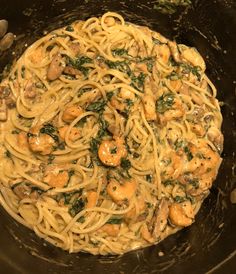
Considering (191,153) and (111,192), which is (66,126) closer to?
(111,192)

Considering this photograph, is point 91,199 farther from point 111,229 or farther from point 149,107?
point 149,107

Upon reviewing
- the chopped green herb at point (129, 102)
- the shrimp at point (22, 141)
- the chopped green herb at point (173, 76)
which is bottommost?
the chopped green herb at point (173, 76)

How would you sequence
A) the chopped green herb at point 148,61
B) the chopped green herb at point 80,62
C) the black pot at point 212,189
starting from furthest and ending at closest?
the chopped green herb at point 148,61
the chopped green herb at point 80,62
the black pot at point 212,189

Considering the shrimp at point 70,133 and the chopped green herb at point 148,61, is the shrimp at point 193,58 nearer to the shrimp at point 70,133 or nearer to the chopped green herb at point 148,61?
the chopped green herb at point 148,61

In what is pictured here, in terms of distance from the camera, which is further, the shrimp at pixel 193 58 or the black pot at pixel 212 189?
the shrimp at pixel 193 58

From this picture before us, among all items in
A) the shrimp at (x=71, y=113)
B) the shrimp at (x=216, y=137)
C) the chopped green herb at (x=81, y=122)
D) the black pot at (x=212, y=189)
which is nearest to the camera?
the black pot at (x=212, y=189)

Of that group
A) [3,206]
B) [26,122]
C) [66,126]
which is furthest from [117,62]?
[3,206]

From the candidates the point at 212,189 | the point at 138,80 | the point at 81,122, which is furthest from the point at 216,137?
the point at 81,122

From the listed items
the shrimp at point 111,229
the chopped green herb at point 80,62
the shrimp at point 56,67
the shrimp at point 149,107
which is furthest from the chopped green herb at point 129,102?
the shrimp at point 111,229
